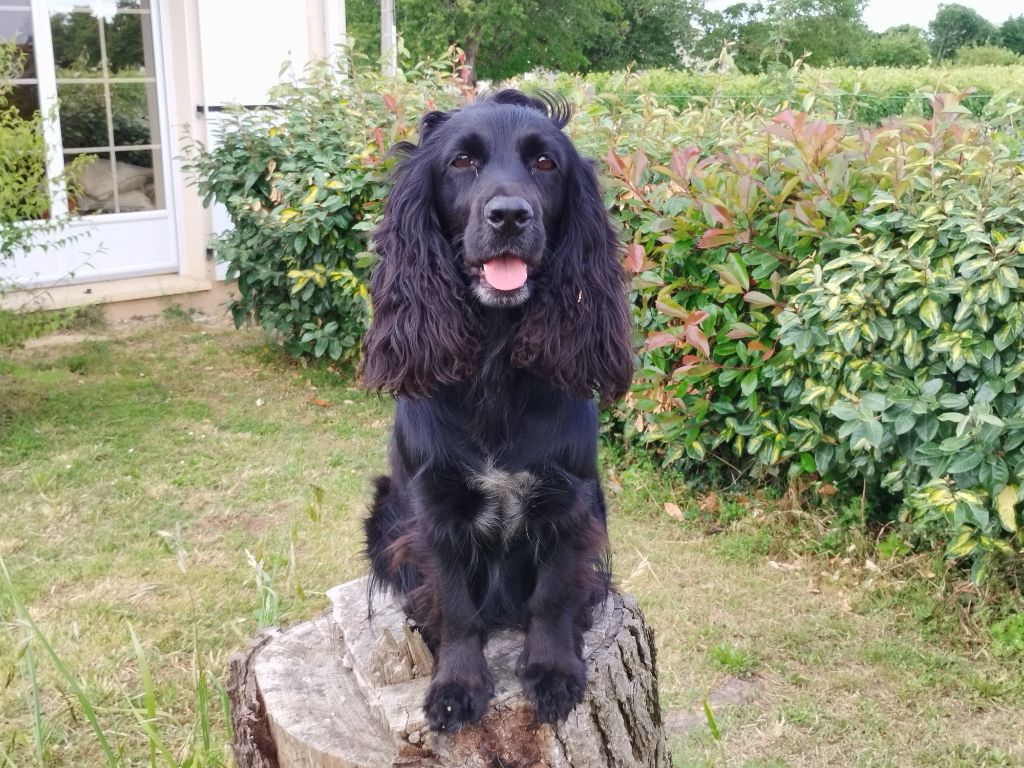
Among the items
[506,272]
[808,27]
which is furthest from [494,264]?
[808,27]

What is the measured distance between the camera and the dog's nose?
6.34 feet

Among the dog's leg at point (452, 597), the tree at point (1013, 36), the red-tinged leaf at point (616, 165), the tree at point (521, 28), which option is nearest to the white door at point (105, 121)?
the red-tinged leaf at point (616, 165)

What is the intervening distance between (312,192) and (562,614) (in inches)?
174

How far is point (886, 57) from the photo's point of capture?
4394cm

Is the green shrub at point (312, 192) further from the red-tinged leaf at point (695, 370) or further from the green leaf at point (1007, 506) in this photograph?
the green leaf at point (1007, 506)

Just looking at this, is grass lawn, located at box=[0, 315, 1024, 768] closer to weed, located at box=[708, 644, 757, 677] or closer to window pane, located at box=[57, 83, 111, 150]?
weed, located at box=[708, 644, 757, 677]

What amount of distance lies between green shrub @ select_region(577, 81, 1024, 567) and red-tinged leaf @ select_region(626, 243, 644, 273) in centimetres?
4

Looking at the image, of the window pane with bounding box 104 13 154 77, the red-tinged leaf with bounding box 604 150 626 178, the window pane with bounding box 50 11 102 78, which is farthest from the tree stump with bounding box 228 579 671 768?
the window pane with bounding box 104 13 154 77

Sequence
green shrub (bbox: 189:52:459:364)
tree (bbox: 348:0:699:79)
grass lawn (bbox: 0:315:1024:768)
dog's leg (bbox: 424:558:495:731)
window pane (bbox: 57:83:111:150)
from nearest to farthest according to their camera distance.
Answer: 1. dog's leg (bbox: 424:558:495:731)
2. grass lawn (bbox: 0:315:1024:768)
3. green shrub (bbox: 189:52:459:364)
4. window pane (bbox: 57:83:111:150)
5. tree (bbox: 348:0:699:79)

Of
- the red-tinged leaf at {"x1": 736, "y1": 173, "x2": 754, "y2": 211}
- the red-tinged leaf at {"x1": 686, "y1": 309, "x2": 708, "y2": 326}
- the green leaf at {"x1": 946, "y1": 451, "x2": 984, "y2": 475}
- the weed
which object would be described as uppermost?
the red-tinged leaf at {"x1": 736, "y1": 173, "x2": 754, "y2": 211}

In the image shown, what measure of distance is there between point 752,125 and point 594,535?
291cm

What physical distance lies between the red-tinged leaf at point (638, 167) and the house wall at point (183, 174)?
16.5ft

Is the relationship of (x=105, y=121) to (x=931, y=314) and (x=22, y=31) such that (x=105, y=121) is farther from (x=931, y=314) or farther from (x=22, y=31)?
(x=931, y=314)

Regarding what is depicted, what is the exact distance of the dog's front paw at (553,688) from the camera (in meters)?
2.06
